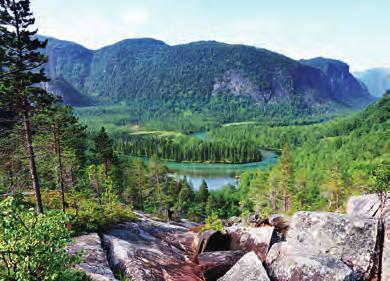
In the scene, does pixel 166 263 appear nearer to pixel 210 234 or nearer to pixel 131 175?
pixel 210 234

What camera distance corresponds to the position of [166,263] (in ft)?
80.6

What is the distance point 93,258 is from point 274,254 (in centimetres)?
1222

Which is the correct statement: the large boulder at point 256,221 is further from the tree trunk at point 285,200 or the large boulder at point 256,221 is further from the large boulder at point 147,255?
the tree trunk at point 285,200

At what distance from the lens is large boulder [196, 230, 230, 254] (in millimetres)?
26578

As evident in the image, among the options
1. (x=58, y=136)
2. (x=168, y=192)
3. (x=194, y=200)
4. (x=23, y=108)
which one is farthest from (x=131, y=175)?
(x=23, y=108)

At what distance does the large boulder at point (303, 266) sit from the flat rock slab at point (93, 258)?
400 inches

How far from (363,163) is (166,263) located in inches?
4354

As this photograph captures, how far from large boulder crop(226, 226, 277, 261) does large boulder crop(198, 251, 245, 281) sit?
3.55ft

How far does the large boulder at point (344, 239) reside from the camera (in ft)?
67.6

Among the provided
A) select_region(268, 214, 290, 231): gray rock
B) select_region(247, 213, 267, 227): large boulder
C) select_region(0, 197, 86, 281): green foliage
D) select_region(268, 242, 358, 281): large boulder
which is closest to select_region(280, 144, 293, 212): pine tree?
select_region(247, 213, 267, 227): large boulder

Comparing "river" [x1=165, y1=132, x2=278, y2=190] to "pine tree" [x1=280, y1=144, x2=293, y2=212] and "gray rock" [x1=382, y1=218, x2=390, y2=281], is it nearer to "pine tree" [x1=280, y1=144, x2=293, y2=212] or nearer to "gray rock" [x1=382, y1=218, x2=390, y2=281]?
"pine tree" [x1=280, y1=144, x2=293, y2=212]

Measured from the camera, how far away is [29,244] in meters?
9.40

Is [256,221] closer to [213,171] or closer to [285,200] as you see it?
[285,200]

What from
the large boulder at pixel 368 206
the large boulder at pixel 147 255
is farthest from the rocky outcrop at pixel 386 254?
the large boulder at pixel 147 255
